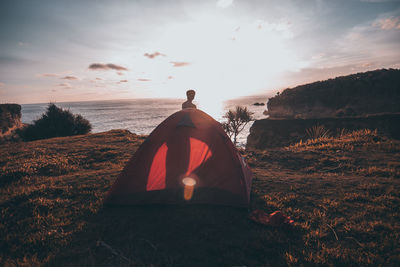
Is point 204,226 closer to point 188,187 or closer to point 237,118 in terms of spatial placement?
point 188,187

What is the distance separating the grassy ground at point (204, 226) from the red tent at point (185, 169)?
0.31 m

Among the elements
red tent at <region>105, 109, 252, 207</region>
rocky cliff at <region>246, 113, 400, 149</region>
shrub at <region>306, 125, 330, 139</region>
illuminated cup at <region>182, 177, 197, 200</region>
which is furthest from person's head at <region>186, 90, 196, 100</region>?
rocky cliff at <region>246, 113, 400, 149</region>

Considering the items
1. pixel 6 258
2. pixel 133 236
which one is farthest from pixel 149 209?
Result: pixel 6 258

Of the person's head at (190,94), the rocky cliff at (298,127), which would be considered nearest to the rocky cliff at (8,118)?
the rocky cliff at (298,127)

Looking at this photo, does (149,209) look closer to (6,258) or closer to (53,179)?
(6,258)

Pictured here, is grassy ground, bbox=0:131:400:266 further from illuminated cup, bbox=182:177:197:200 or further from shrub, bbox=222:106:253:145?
shrub, bbox=222:106:253:145

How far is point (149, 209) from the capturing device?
4090mm

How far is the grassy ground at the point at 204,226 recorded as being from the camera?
276 cm

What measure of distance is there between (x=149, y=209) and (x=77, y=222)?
4.82 ft

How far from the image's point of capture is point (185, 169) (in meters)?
4.56

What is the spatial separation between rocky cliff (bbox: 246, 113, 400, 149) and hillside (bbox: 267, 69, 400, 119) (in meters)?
24.6

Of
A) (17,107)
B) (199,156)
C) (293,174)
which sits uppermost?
(17,107)

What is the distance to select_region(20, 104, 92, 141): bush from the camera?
70.5 ft

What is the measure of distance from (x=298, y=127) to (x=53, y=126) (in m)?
34.0
